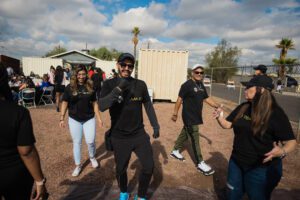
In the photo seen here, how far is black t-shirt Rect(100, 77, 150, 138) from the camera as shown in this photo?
2.75m

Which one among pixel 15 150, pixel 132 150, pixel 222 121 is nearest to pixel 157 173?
pixel 132 150

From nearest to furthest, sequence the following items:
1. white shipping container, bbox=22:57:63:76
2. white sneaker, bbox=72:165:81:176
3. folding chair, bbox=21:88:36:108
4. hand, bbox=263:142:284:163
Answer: hand, bbox=263:142:284:163 < white sneaker, bbox=72:165:81:176 < folding chair, bbox=21:88:36:108 < white shipping container, bbox=22:57:63:76

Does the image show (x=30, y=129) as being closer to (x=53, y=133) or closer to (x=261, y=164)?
(x=261, y=164)

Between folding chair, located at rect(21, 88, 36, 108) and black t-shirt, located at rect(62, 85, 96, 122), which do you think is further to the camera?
folding chair, located at rect(21, 88, 36, 108)

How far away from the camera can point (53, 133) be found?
643 cm

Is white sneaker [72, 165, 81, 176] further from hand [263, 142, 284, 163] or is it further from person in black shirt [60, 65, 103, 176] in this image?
hand [263, 142, 284, 163]

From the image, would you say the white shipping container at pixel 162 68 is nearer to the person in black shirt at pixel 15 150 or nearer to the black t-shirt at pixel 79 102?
the black t-shirt at pixel 79 102

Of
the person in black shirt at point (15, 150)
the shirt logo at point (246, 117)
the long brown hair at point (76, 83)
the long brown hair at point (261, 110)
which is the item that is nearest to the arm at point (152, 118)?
the shirt logo at point (246, 117)

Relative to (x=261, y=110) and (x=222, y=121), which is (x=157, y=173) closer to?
(x=222, y=121)

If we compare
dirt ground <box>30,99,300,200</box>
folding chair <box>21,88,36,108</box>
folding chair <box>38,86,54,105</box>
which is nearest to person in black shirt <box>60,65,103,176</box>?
dirt ground <box>30,99,300,200</box>

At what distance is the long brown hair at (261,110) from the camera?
7.24 ft

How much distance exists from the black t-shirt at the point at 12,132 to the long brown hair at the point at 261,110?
2001 millimetres

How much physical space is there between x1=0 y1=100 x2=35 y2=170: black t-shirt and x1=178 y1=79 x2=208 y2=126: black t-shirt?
124 inches

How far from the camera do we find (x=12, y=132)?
151cm
